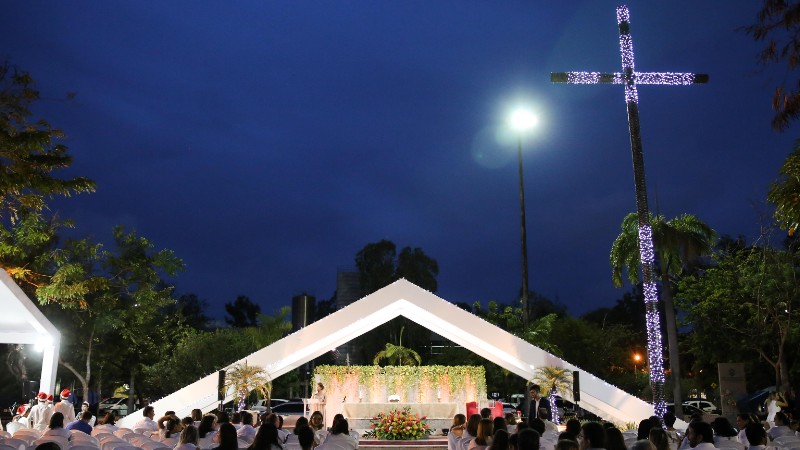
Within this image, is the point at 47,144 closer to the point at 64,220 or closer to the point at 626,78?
the point at 64,220

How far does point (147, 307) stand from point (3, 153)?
11743 mm

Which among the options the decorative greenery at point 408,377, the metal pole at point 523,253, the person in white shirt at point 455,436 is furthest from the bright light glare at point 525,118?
the person in white shirt at point 455,436

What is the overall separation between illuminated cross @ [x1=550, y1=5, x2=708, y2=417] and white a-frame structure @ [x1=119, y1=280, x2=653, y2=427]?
155 cm

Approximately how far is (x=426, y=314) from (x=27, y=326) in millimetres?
8782

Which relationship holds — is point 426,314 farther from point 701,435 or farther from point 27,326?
point 701,435

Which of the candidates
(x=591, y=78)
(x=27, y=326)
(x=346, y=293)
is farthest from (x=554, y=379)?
(x=346, y=293)

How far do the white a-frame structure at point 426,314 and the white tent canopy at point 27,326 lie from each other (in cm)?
195

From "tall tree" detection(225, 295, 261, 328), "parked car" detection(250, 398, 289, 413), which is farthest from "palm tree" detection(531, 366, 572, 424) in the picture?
"tall tree" detection(225, 295, 261, 328)

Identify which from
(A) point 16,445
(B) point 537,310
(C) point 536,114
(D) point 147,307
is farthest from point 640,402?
(B) point 537,310

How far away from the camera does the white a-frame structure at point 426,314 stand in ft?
46.9

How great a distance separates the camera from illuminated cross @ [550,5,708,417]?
12.9m

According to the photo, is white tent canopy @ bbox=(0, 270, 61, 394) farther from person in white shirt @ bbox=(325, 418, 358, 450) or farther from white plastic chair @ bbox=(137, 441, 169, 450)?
person in white shirt @ bbox=(325, 418, 358, 450)

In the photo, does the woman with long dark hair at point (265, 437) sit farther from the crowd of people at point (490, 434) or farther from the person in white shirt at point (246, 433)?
the person in white shirt at point (246, 433)

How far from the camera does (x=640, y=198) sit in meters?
13.1
